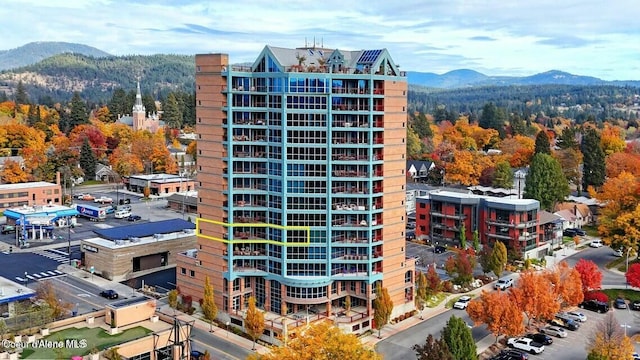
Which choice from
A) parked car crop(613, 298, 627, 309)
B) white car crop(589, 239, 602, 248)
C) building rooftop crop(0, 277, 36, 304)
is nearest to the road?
parked car crop(613, 298, 627, 309)

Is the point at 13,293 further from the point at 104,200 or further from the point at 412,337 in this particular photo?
the point at 104,200

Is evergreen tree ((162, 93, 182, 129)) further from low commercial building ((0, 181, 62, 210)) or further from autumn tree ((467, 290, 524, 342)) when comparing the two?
autumn tree ((467, 290, 524, 342))

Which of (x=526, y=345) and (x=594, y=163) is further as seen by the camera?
(x=594, y=163)

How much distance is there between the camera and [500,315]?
43500 mm

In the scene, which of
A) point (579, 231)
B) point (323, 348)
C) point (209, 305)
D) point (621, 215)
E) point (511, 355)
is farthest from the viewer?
point (579, 231)

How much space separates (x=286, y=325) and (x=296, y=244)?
6059 mm

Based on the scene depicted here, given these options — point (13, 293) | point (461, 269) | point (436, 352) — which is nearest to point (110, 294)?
point (13, 293)

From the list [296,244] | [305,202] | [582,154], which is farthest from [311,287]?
[582,154]

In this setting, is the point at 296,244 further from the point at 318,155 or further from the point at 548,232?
the point at 548,232

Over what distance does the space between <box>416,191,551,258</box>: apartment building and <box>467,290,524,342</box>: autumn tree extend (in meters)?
22.1

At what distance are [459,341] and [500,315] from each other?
730 cm

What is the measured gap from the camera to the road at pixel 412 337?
4308cm

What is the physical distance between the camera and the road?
43.1 m

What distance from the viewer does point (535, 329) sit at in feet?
157
